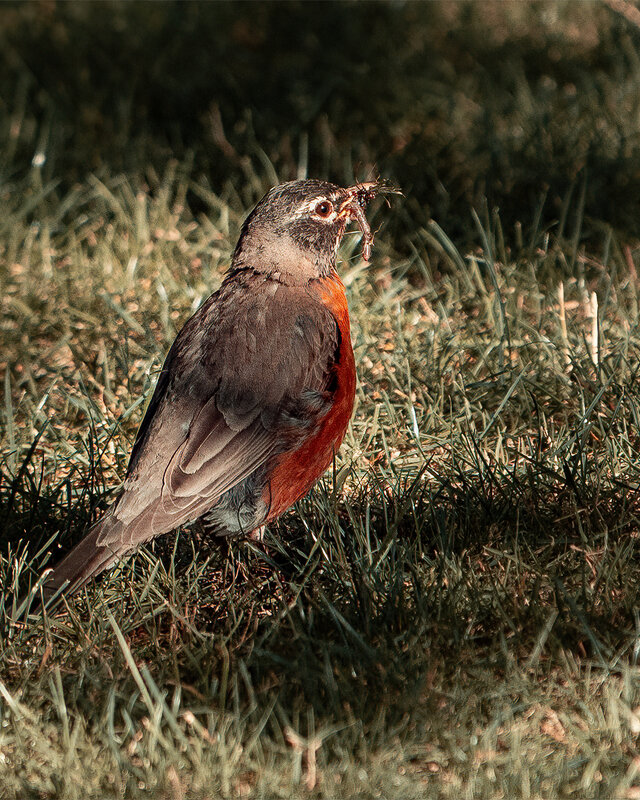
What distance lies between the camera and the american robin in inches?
137

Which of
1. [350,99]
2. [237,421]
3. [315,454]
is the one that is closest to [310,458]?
[315,454]

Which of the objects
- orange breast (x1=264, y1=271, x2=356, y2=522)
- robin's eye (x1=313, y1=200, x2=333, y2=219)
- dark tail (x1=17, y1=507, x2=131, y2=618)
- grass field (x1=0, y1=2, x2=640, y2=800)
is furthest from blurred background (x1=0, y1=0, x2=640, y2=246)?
dark tail (x1=17, y1=507, x2=131, y2=618)

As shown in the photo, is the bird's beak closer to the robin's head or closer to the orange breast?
the robin's head

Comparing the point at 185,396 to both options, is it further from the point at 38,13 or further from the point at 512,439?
the point at 38,13

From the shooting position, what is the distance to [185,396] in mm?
3662

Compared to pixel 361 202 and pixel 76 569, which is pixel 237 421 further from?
pixel 361 202

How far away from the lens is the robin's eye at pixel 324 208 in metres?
4.11

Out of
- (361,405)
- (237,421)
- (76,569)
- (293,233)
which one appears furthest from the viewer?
(361,405)

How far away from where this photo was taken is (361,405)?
4.50 m

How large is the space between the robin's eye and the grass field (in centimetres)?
78

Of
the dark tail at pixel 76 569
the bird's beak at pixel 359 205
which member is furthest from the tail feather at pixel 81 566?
the bird's beak at pixel 359 205

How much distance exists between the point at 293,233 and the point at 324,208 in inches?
6.8

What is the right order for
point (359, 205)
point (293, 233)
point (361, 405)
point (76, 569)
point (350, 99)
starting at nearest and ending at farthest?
1. point (76, 569)
2. point (293, 233)
3. point (359, 205)
4. point (361, 405)
5. point (350, 99)

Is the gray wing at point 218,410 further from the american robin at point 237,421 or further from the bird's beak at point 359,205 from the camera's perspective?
the bird's beak at point 359,205
